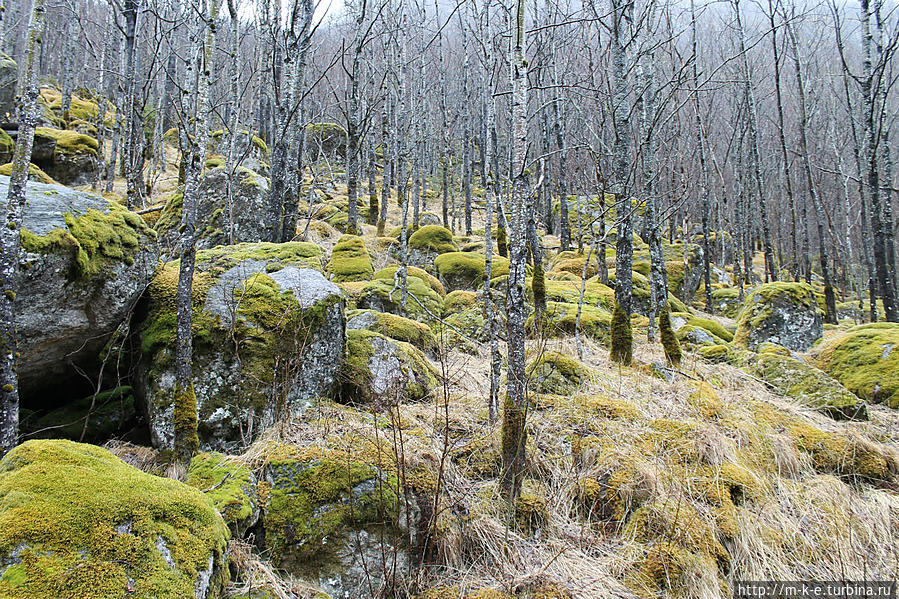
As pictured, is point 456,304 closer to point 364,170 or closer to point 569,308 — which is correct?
point 569,308

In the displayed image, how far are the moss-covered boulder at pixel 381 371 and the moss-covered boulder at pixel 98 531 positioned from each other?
2497 millimetres

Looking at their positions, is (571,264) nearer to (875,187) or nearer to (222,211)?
(875,187)

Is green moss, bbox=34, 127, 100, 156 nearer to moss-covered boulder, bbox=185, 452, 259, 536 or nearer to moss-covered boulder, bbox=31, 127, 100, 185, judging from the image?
moss-covered boulder, bbox=31, 127, 100, 185

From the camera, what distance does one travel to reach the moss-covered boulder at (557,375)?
574cm

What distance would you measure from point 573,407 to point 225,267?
4317 mm

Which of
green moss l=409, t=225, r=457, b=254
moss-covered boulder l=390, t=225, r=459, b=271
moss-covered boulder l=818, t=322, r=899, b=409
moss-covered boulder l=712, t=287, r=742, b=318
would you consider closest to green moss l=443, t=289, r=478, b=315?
moss-covered boulder l=390, t=225, r=459, b=271

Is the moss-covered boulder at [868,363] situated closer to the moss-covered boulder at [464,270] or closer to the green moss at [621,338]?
the green moss at [621,338]

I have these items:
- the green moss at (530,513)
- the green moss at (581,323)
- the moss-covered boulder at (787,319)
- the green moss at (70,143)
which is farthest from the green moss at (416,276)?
the green moss at (70,143)

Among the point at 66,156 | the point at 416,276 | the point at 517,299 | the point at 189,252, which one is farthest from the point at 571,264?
the point at 66,156

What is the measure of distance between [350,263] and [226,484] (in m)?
8.21

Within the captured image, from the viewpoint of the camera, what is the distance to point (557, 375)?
5887 mm

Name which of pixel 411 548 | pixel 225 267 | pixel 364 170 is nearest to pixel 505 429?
pixel 411 548

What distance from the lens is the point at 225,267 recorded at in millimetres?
5188

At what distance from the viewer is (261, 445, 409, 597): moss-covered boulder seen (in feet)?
10.3
